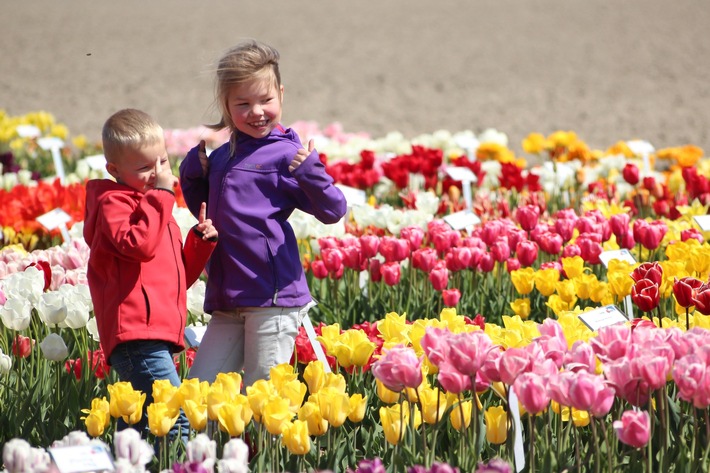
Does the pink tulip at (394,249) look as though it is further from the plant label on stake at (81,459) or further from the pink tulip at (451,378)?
the plant label on stake at (81,459)

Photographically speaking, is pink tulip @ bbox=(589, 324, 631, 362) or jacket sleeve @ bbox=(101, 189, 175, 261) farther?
jacket sleeve @ bbox=(101, 189, 175, 261)

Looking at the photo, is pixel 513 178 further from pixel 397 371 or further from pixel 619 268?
pixel 397 371

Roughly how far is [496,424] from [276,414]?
0.53m

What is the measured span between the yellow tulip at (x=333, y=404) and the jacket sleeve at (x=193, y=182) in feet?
3.22

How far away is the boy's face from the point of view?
2.71 m

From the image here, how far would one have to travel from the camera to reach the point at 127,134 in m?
2.68

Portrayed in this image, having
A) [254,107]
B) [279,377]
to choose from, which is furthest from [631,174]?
[279,377]

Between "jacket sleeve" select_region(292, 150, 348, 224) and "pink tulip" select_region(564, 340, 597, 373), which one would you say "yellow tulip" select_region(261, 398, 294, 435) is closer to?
"pink tulip" select_region(564, 340, 597, 373)

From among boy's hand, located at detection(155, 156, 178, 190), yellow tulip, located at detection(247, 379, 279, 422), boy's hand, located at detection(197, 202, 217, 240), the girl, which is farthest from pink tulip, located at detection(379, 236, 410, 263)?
yellow tulip, located at detection(247, 379, 279, 422)

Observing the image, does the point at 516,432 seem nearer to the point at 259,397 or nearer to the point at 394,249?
the point at 259,397

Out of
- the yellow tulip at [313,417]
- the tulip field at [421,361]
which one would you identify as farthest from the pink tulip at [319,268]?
the yellow tulip at [313,417]

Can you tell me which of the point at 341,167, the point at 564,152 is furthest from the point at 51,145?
the point at 564,152

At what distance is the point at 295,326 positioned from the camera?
2.93 m

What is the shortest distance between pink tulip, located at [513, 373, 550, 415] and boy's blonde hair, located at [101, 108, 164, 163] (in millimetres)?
1200
